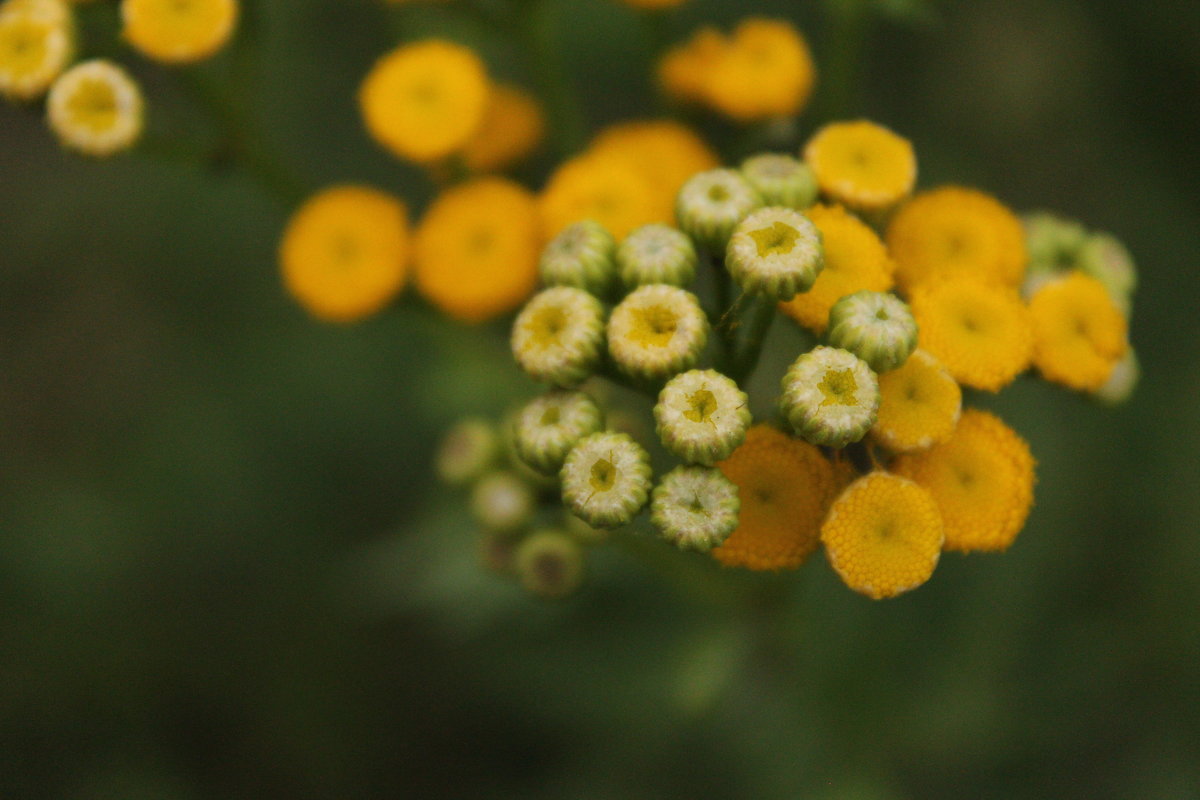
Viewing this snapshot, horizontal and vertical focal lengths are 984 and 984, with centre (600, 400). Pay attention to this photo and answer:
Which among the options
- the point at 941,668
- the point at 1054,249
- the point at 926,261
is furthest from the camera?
the point at 941,668

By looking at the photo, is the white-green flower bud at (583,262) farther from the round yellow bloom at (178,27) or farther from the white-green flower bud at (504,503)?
the round yellow bloom at (178,27)

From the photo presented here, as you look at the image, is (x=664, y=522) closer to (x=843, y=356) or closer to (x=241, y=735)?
(x=843, y=356)

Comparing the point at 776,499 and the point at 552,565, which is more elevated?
the point at 776,499

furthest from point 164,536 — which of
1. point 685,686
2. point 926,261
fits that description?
point 926,261

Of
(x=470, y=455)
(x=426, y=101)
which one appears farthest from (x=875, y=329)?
(x=426, y=101)

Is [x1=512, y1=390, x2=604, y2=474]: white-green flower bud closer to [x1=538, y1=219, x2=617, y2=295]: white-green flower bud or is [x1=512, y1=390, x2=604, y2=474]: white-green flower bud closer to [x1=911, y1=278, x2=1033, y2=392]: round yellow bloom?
[x1=538, y1=219, x2=617, y2=295]: white-green flower bud

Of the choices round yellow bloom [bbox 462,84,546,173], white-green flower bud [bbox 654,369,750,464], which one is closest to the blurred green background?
round yellow bloom [bbox 462,84,546,173]

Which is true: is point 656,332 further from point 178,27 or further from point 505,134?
point 178,27
